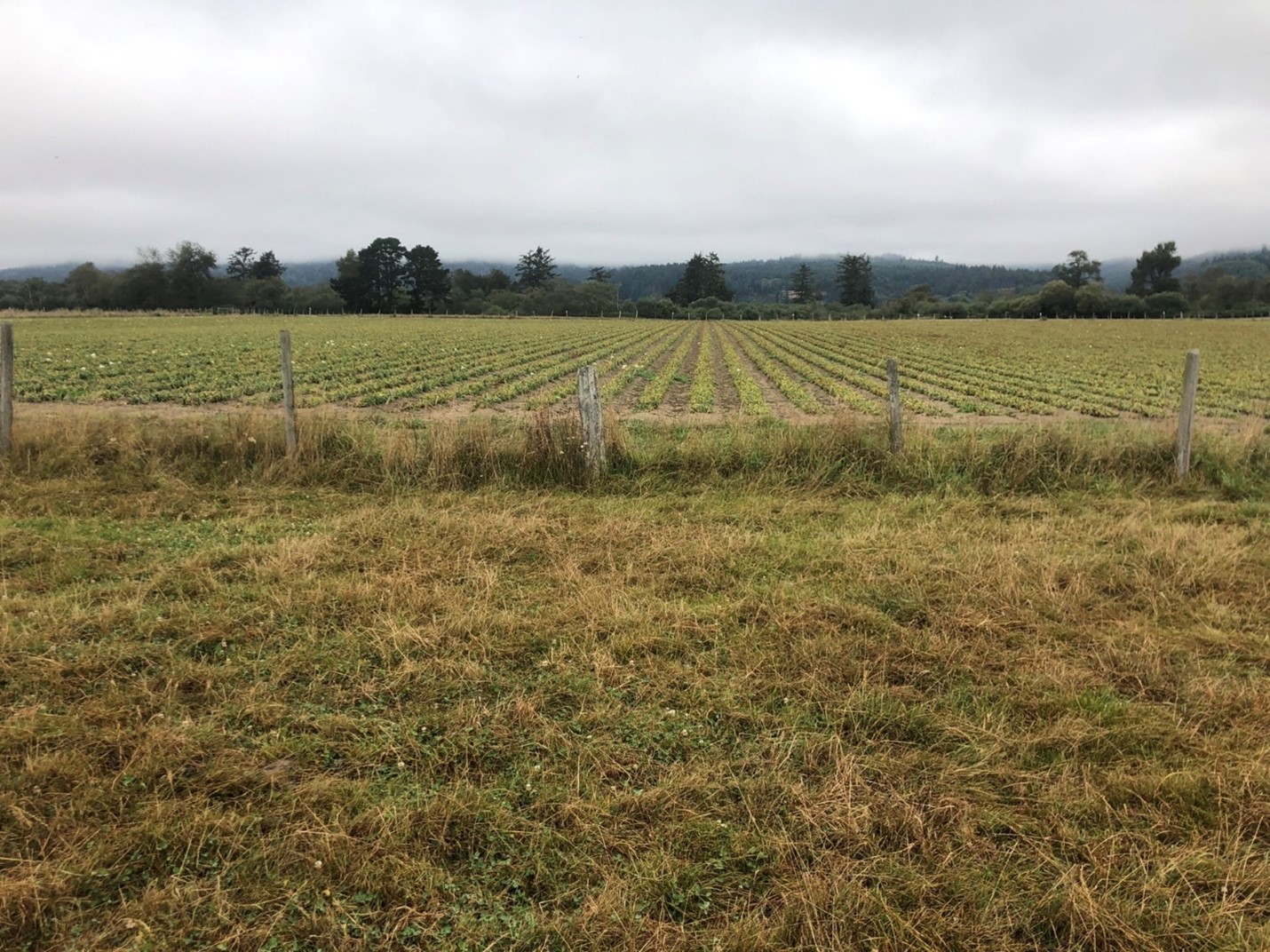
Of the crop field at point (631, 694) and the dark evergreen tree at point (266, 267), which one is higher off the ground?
the dark evergreen tree at point (266, 267)

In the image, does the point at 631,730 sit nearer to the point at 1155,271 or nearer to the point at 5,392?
the point at 5,392

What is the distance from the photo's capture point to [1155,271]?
118m

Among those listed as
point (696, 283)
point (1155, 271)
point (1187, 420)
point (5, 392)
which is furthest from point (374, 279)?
point (1155, 271)

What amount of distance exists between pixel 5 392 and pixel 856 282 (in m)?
136

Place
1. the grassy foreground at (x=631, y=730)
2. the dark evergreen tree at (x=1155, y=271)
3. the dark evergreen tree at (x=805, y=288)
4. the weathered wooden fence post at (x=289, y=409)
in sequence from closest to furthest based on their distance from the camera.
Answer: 1. the grassy foreground at (x=631, y=730)
2. the weathered wooden fence post at (x=289, y=409)
3. the dark evergreen tree at (x=1155, y=271)
4. the dark evergreen tree at (x=805, y=288)

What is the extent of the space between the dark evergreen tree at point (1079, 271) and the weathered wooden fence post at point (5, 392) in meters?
142

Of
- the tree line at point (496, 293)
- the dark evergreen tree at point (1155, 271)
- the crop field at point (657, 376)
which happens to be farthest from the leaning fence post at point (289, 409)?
the dark evergreen tree at point (1155, 271)

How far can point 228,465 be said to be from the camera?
330 inches

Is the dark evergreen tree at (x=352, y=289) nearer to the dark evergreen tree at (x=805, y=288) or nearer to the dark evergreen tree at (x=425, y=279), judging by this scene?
the dark evergreen tree at (x=425, y=279)

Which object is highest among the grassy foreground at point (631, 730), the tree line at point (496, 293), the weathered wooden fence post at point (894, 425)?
the tree line at point (496, 293)

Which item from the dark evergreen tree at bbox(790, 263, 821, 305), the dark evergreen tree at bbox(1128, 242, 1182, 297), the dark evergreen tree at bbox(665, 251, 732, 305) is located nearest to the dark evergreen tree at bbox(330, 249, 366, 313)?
the dark evergreen tree at bbox(665, 251, 732, 305)

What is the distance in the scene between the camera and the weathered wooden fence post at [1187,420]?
798 centimetres

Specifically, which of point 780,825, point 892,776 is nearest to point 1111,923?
point 892,776

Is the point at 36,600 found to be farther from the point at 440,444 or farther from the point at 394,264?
the point at 394,264
